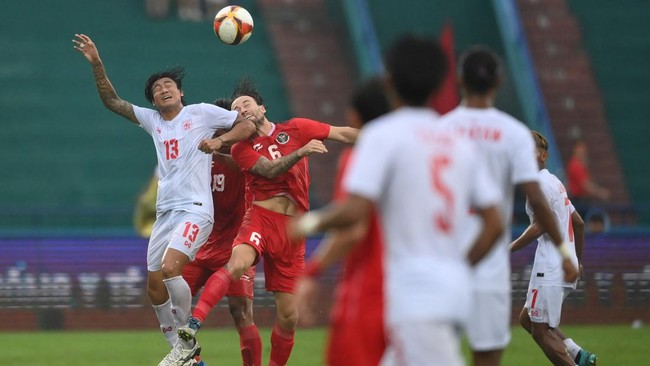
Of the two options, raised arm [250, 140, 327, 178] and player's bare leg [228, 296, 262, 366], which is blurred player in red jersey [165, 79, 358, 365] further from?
player's bare leg [228, 296, 262, 366]

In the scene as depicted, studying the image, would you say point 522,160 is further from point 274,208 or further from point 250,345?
point 250,345

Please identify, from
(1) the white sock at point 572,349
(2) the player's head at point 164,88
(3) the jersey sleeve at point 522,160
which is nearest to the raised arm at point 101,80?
(2) the player's head at point 164,88

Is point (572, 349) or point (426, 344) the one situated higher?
point (426, 344)

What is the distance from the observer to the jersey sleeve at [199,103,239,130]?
10.4 meters

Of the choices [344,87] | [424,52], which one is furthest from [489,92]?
[344,87]

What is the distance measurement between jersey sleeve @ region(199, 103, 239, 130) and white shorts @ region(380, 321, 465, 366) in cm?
536

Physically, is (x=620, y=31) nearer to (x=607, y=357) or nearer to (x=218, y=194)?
(x=607, y=357)

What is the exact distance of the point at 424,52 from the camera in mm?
5285

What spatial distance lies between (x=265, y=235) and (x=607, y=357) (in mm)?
4488

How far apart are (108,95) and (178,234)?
1.37 m

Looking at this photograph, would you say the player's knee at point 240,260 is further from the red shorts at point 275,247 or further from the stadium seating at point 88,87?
the stadium seating at point 88,87

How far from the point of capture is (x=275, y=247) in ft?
33.3

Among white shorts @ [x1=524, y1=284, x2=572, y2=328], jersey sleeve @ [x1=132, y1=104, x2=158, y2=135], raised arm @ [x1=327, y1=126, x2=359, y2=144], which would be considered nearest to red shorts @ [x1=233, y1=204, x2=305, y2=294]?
raised arm @ [x1=327, y1=126, x2=359, y2=144]

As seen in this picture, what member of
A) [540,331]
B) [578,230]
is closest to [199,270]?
[540,331]
